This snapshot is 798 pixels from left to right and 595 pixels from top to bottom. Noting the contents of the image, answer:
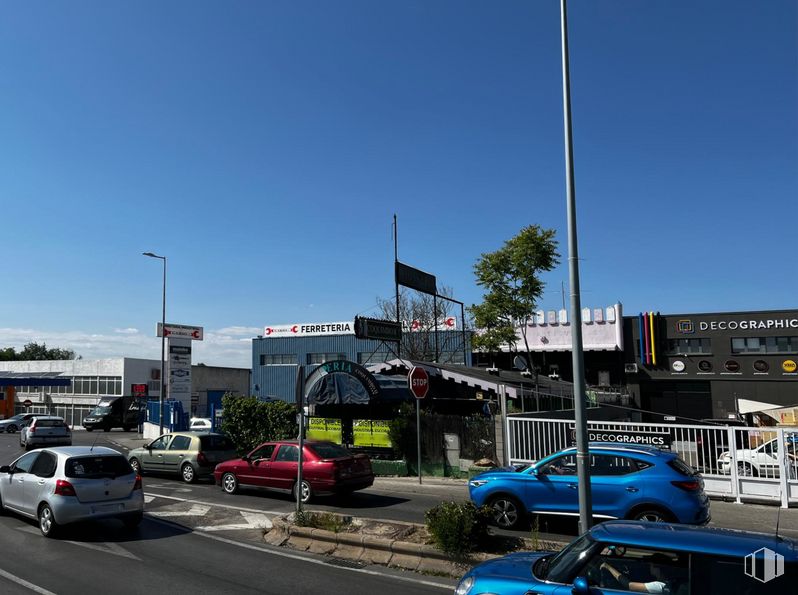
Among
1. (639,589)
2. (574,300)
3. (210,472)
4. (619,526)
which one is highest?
(574,300)

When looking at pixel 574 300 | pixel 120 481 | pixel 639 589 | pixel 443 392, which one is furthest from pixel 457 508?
pixel 443 392

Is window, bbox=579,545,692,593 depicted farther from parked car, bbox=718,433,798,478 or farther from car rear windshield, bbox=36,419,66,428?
car rear windshield, bbox=36,419,66,428

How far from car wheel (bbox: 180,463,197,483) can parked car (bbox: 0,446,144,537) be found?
637 centimetres

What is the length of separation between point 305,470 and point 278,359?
149 ft

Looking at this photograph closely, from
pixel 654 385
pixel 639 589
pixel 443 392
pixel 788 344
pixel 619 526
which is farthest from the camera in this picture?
pixel 654 385

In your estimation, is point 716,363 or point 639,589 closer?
point 639,589

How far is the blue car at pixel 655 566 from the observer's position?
4.21 meters

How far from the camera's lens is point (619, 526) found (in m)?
5.20

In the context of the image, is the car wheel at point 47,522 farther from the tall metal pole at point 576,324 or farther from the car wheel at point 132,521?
the tall metal pole at point 576,324

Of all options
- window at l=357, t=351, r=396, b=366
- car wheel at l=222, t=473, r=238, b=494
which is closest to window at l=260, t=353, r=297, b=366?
window at l=357, t=351, r=396, b=366

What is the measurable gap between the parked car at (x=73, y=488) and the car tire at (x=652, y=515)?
9.07 meters

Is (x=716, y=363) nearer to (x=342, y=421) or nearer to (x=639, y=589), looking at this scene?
(x=342, y=421)

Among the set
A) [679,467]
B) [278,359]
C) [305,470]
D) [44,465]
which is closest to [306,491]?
[305,470]

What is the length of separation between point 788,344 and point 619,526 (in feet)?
166
